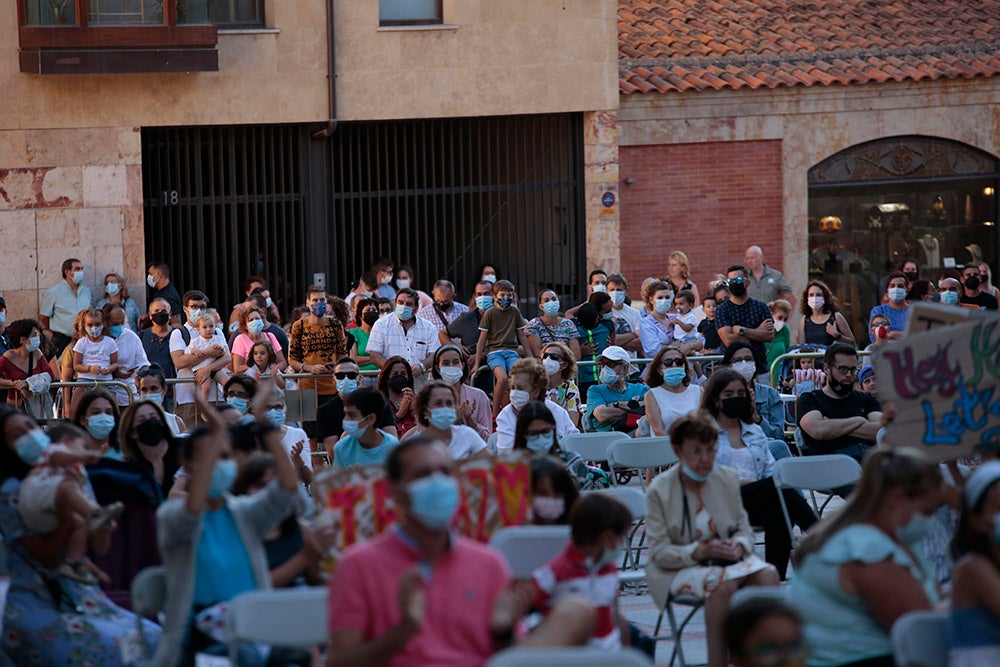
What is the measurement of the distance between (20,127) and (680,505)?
12.5 m

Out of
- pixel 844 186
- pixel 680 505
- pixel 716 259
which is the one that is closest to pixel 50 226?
pixel 716 259

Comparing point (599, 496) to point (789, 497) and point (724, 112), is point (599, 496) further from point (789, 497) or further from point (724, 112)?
point (724, 112)

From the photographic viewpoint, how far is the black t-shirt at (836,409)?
10.7m

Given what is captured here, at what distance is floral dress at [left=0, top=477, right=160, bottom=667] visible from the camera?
6.99m

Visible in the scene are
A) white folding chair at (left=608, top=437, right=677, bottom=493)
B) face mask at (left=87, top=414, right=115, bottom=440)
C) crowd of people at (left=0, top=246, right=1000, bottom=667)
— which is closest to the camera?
crowd of people at (left=0, top=246, right=1000, bottom=667)

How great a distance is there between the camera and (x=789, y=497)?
9727mm

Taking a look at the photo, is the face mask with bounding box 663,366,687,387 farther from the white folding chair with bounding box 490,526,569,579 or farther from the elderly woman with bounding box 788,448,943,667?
the elderly woman with bounding box 788,448,943,667

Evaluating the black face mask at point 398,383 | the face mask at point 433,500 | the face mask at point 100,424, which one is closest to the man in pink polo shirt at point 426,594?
the face mask at point 433,500

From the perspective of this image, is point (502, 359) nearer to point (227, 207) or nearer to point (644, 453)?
point (644, 453)

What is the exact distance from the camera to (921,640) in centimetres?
555

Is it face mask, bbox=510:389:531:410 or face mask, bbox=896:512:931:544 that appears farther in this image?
face mask, bbox=510:389:531:410

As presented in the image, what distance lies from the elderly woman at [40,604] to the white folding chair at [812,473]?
12.4 feet

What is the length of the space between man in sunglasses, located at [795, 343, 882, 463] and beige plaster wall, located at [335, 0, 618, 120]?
31.1ft

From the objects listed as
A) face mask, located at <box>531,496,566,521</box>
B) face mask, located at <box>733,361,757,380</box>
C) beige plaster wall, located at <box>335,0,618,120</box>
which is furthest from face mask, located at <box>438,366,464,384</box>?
beige plaster wall, located at <box>335,0,618,120</box>
